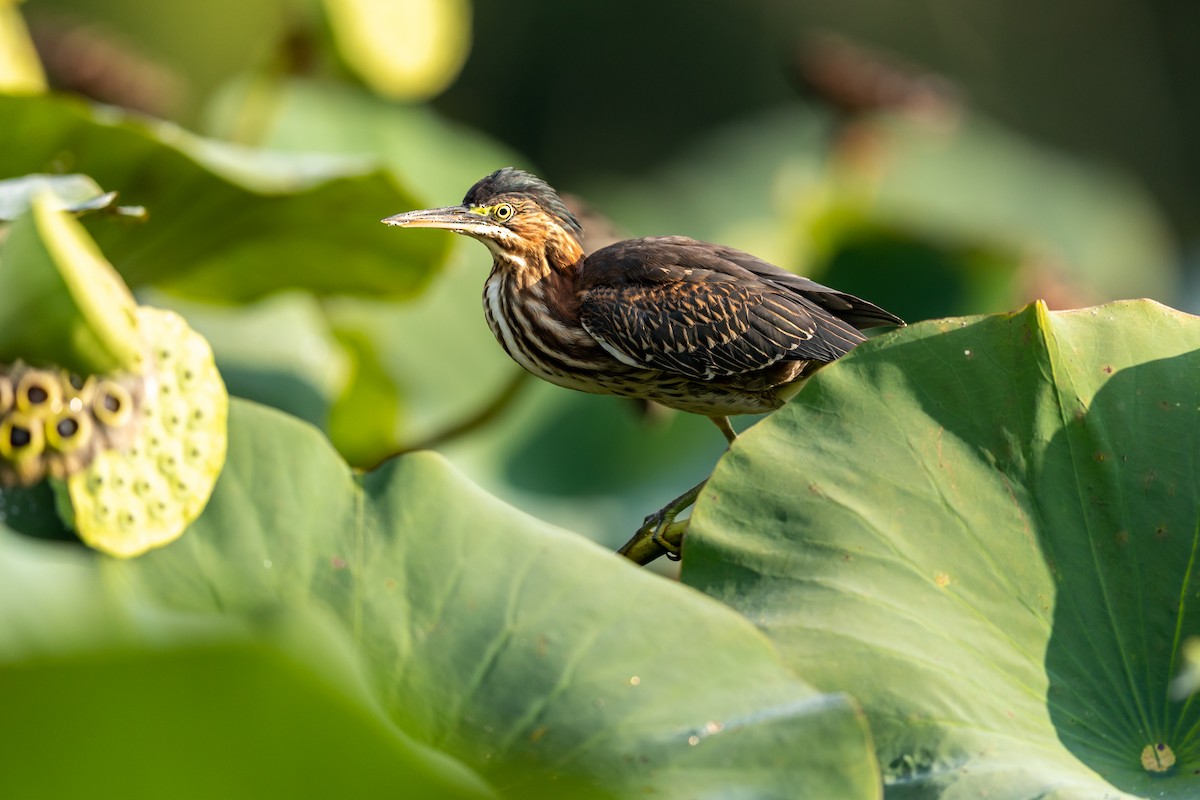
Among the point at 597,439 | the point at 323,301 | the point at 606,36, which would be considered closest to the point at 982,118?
the point at 606,36

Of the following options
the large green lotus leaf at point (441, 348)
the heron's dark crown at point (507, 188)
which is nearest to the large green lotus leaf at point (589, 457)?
the large green lotus leaf at point (441, 348)

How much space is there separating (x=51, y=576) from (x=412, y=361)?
243cm

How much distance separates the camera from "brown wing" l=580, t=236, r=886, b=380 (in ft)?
7.13

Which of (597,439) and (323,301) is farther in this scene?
(597,439)

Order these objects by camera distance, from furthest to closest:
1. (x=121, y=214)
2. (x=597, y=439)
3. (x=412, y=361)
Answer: (x=597, y=439), (x=412, y=361), (x=121, y=214)

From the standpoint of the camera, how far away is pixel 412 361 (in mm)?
3754

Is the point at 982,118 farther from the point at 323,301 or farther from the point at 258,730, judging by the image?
the point at 258,730

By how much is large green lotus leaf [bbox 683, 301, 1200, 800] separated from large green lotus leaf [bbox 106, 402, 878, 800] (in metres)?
0.14

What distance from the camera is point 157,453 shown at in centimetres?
→ 145

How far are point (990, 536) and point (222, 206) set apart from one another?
1.41 meters

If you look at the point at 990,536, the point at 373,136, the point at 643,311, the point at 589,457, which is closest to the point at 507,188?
the point at 643,311

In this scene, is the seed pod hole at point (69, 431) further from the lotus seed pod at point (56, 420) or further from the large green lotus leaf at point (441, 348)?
the large green lotus leaf at point (441, 348)

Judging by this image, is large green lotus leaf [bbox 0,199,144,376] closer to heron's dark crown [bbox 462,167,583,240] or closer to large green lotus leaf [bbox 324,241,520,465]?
heron's dark crown [bbox 462,167,583,240]

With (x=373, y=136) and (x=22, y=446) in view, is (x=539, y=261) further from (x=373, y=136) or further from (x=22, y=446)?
(x=373, y=136)
